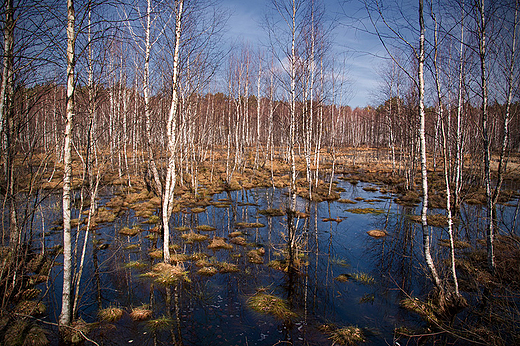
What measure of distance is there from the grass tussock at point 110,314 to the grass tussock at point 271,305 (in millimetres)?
2737

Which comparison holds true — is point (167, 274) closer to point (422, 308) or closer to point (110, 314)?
point (110, 314)

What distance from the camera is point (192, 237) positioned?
10.4 meters

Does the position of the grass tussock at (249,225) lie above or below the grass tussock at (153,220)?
below

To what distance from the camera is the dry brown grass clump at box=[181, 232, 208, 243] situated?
33.6 feet

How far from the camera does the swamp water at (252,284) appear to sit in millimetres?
5488

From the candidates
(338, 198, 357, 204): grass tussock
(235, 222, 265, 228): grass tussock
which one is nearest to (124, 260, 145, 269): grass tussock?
(235, 222, 265, 228): grass tussock

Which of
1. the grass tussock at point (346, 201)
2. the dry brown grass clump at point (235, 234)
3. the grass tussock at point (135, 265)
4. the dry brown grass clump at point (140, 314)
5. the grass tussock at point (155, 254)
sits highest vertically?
the grass tussock at point (346, 201)

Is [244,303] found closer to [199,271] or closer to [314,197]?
[199,271]

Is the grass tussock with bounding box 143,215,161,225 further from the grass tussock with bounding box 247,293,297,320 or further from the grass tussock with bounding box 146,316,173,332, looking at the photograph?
the grass tussock with bounding box 247,293,297,320

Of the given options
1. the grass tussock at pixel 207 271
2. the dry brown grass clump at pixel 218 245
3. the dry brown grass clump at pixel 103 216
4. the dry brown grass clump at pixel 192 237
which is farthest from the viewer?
the dry brown grass clump at pixel 103 216

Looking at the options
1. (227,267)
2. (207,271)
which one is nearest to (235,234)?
(227,267)

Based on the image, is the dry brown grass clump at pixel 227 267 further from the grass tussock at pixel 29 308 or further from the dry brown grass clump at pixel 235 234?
the grass tussock at pixel 29 308

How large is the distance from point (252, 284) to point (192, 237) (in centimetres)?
383

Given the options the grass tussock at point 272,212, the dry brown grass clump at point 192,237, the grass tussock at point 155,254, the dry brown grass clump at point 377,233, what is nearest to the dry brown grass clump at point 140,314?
the grass tussock at point 155,254
